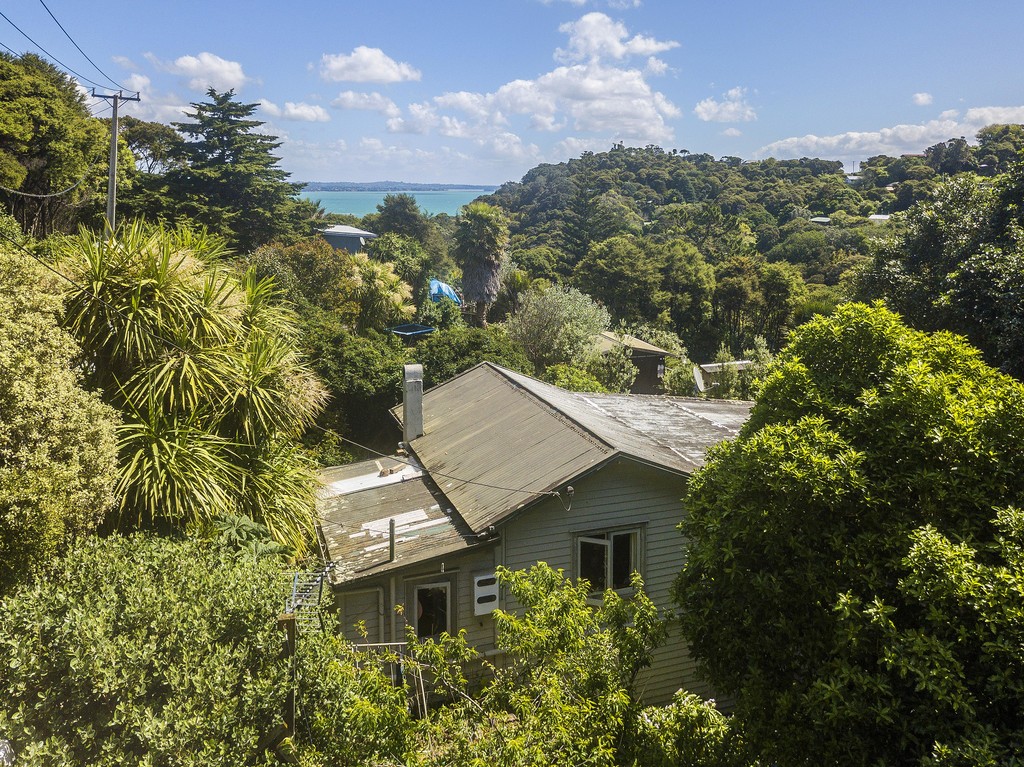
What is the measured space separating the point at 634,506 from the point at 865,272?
10933 mm

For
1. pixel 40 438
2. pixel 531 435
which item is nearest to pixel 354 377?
pixel 531 435

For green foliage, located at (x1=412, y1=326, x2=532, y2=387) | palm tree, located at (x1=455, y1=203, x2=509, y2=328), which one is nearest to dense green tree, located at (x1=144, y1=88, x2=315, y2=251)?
palm tree, located at (x1=455, y1=203, x2=509, y2=328)

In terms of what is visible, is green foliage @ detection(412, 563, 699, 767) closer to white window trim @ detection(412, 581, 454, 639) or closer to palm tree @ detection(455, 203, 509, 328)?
white window trim @ detection(412, 581, 454, 639)

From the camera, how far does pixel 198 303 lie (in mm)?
9469

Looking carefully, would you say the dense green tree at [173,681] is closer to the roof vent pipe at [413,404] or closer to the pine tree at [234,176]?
the roof vent pipe at [413,404]

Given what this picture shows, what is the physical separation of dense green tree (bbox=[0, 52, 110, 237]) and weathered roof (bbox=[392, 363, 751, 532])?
20193 millimetres

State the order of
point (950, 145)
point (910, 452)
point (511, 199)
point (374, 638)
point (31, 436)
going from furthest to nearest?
point (511, 199) → point (950, 145) → point (374, 638) → point (31, 436) → point (910, 452)

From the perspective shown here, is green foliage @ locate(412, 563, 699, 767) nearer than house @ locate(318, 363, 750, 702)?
Yes

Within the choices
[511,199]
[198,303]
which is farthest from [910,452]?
[511,199]

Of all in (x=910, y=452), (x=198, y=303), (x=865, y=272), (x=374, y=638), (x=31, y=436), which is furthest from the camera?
(x=865, y=272)

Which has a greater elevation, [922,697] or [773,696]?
[922,697]

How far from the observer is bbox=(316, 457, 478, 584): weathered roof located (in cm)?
1162

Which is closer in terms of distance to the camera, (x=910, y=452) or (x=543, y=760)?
(x=543, y=760)

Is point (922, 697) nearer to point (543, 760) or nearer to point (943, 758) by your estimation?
point (943, 758)
